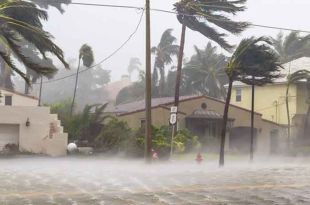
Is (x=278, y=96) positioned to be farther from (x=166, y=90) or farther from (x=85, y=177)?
(x=85, y=177)

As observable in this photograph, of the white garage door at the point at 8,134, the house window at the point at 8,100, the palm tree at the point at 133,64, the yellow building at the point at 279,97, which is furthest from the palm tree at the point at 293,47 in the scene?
the palm tree at the point at 133,64

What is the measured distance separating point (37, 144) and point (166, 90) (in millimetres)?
36459

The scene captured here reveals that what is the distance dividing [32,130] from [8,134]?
1.34 m

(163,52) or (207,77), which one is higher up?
(163,52)

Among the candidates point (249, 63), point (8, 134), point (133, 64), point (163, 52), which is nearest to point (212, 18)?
point (249, 63)

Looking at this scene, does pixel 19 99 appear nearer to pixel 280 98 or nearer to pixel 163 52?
pixel 280 98

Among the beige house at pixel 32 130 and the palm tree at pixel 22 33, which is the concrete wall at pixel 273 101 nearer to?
the beige house at pixel 32 130

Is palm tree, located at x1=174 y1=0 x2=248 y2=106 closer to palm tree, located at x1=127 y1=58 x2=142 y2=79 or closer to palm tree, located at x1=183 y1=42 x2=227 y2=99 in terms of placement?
palm tree, located at x1=183 y1=42 x2=227 y2=99

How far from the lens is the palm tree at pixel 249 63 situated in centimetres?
2333

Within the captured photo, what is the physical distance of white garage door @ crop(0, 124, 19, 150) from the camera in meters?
30.7

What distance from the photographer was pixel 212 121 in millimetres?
39906

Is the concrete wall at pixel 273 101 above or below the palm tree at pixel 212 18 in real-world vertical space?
below

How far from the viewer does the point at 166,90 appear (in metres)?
66.5

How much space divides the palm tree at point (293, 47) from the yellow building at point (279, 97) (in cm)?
1022
